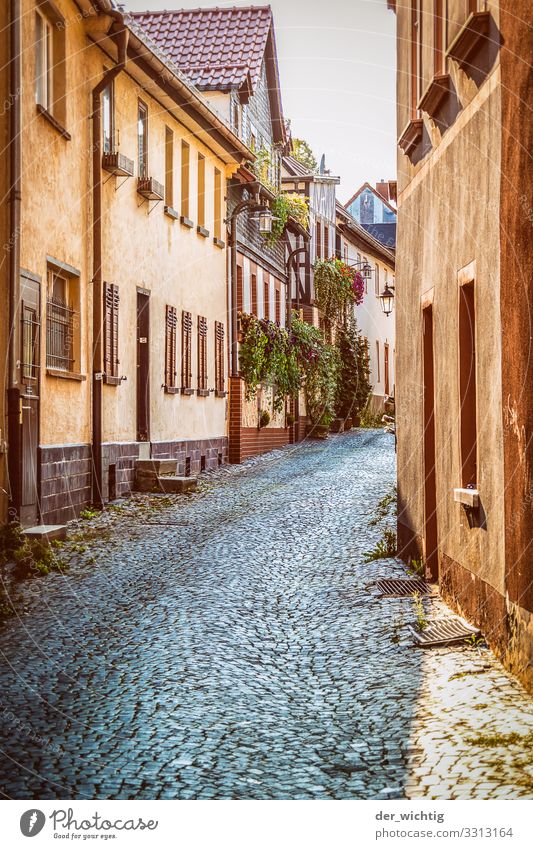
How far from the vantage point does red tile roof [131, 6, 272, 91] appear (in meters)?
25.5

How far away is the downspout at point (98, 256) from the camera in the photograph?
15.2 metres

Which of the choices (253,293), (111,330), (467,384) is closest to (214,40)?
(253,293)

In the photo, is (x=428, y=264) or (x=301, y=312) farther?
(x=301, y=312)

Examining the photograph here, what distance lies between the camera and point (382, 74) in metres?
11.3

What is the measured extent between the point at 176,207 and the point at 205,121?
1.87 m

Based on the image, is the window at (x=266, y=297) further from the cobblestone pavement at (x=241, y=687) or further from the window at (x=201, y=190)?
the cobblestone pavement at (x=241, y=687)

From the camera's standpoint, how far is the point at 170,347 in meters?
20.0

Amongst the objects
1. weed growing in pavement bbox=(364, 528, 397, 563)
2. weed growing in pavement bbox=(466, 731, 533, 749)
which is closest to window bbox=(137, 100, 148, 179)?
weed growing in pavement bbox=(364, 528, 397, 563)

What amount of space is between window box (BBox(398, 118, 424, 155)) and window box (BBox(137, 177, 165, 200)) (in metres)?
7.41

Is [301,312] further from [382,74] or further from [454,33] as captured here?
[454,33]

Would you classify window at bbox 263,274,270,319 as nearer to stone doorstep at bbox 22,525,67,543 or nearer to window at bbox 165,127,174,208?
window at bbox 165,127,174,208

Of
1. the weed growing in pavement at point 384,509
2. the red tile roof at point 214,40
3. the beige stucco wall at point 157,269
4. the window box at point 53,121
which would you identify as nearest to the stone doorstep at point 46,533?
the weed growing in pavement at point 384,509

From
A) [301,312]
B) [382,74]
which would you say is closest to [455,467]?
[382,74]

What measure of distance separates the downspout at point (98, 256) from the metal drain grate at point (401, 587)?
5985 millimetres
